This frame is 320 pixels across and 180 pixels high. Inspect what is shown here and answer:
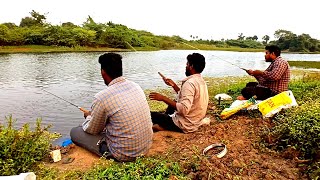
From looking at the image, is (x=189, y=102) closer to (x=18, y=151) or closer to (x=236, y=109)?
(x=236, y=109)

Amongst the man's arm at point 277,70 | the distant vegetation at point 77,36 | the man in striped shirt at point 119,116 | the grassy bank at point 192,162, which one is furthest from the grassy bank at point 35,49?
the grassy bank at point 192,162

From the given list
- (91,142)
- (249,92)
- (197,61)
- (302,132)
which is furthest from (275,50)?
(91,142)

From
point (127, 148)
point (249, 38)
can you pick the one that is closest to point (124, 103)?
point (127, 148)

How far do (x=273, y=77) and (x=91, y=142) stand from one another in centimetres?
364

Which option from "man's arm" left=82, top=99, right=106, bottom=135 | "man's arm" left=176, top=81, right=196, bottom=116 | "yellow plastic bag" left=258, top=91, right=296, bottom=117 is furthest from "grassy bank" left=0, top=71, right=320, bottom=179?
"man's arm" left=176, top=81, right=196, bottom=116

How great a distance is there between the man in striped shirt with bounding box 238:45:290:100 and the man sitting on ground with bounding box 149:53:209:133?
174 centimetres

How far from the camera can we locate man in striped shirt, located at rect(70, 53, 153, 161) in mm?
3361

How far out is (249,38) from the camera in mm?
97875

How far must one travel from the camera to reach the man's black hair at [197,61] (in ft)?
14.4

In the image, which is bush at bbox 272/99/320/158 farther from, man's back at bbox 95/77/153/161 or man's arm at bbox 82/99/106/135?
man's arm at bbox 82/99/106/135

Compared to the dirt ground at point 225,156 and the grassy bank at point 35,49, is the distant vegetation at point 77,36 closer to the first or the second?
the grassy bank at point 35,49

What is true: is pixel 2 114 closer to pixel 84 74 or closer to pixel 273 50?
pixel 273 50

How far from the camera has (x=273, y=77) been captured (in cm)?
583

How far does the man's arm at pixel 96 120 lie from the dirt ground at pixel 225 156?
0.36m
